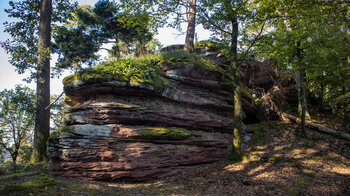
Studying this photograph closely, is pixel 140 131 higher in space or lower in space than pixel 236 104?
lower

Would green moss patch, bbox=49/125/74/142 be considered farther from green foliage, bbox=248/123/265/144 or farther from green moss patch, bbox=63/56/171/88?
green foliage, bbox=248/123/265/144

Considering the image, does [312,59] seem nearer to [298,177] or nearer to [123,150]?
[298,177]

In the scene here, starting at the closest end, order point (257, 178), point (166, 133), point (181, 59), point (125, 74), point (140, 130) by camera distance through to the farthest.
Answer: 1. point (257, 178)
2. point (140, 130)
3. point (166, 133)
4. point (125, 74)
5. point (181, 59)

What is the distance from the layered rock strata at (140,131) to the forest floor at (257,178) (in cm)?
60

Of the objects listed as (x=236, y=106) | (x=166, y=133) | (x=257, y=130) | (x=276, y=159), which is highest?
(x=236, y=106)

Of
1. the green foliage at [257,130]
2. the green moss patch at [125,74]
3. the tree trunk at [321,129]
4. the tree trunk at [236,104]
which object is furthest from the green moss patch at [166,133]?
the tree trunk at [321,129]

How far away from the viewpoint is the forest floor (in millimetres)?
6609

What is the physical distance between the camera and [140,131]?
9305mm

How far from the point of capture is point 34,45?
39.3 feet

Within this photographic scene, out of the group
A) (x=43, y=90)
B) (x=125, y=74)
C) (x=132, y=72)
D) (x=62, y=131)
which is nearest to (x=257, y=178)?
(x=132, y=72)

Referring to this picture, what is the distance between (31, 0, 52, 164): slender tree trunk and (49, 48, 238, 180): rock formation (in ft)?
5.75

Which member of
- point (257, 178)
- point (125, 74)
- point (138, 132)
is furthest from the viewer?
point (125, 74)

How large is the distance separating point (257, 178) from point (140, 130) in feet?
18.5

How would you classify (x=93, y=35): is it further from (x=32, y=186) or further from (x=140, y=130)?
(x=32, y=186)
